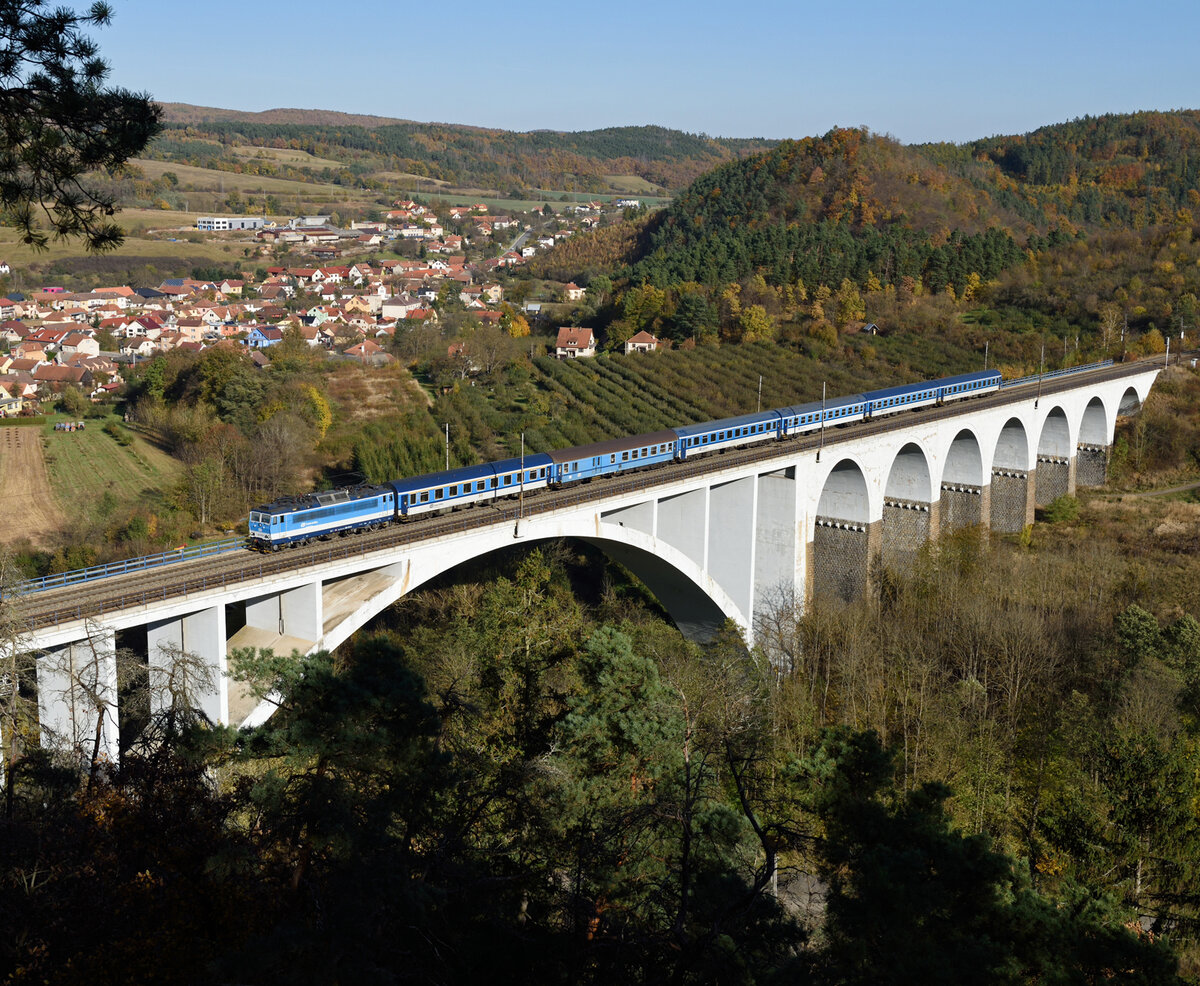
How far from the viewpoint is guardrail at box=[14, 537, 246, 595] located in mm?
17281

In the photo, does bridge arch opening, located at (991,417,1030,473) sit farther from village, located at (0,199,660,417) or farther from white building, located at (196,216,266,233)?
white building, located at (196,216,266,233)

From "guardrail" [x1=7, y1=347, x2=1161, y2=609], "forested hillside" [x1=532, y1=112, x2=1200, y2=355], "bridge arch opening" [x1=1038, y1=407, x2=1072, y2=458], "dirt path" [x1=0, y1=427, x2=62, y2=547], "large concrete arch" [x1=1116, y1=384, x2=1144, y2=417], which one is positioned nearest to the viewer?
"guardrail" [x1=7, y1=347, x2=1161, y2=609]

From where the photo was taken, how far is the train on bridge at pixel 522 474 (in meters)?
20.9

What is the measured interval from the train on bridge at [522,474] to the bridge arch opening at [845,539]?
2112mm

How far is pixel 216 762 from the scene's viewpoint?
34.5 ft

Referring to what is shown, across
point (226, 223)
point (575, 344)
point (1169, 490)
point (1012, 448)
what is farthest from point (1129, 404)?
point (226, 223)

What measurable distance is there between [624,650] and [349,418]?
124ft

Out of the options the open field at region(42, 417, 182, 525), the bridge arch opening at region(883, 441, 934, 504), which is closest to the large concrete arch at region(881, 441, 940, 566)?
the bridge arch opening at region(883, 441, 934, 504)

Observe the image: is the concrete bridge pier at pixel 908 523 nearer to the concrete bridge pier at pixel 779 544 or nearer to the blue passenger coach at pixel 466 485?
the concrete bridge pier at pixel 779 544

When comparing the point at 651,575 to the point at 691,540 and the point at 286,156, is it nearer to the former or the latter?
the point at 691,540

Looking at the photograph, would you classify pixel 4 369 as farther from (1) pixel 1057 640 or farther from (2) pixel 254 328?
(1) pixel 1057 640

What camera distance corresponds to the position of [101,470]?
41531 mm

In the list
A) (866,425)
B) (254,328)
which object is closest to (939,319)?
(866,425)

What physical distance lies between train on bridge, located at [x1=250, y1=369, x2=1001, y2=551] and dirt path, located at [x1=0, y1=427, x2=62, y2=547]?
16075 mm
